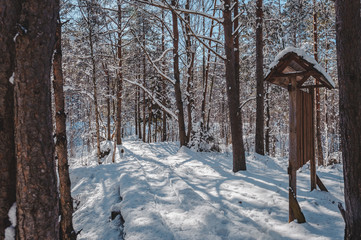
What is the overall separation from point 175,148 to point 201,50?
283 inches

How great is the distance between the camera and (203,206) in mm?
4410

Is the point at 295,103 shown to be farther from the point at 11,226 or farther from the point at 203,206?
the point at 11,226

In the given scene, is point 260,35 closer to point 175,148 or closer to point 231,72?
point 231,72

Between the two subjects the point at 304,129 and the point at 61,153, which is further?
the point at 304,129

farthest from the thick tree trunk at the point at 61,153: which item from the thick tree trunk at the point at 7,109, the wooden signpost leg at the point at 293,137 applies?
the wooden signpost leg at the point at 293,137

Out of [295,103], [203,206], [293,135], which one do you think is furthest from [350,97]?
[203,206]

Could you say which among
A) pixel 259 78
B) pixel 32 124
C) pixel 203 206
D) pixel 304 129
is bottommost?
pixel 203 206

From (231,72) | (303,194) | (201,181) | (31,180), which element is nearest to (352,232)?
(303,194)

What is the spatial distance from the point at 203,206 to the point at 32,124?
12.0ft

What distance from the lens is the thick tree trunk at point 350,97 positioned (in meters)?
2.83

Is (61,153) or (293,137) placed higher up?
(293,137)

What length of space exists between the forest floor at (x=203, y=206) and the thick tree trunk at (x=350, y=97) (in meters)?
0.84

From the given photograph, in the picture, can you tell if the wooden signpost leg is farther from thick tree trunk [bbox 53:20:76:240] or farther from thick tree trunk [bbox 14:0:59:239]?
thick tree trunk [bbox 53:20:76:240]

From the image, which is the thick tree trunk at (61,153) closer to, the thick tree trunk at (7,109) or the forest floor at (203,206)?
the forest floor at (203,206)
